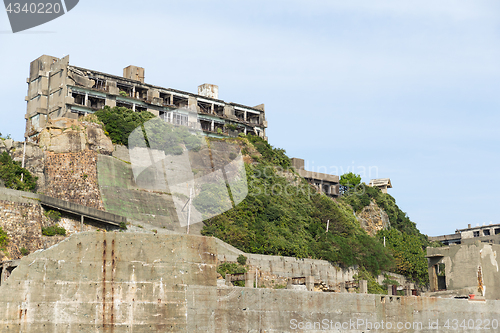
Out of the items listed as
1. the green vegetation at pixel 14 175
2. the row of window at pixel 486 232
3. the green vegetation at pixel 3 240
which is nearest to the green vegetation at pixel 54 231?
the green vegetation at pixel 3 240

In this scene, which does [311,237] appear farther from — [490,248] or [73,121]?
[73,121]

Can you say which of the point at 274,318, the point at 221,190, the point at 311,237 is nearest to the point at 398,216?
the point at 311,237

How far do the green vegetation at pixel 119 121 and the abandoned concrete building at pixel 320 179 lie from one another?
18.0 meters

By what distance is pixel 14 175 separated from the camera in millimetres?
38969

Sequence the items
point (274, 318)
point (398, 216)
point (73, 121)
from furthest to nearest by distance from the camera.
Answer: point (398, 216) < point (73, 121) < point (274, 318)

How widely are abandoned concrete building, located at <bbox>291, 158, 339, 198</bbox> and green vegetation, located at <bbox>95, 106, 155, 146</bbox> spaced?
18.0 metres

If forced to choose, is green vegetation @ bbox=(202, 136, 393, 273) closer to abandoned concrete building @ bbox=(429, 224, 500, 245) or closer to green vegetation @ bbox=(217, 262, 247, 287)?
green vegetation @ bbox=(217, 262, 247, 287)

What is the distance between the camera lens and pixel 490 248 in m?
34.2

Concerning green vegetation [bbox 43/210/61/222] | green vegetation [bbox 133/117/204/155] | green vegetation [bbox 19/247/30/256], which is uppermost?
green vegetation [bbox 133/117/204/155]

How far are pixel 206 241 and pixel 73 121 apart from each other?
2666 cm

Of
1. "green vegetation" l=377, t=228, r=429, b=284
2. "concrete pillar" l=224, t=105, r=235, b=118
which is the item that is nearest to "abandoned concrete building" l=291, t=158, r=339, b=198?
"green vegetation" l=377, t=228, r=429, b=284

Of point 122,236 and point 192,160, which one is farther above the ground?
point 192,160

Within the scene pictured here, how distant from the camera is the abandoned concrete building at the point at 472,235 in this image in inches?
3100

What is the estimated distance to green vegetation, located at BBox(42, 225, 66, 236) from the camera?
111 feet
